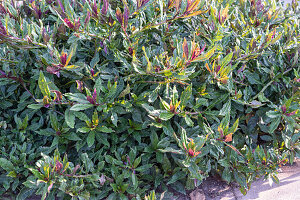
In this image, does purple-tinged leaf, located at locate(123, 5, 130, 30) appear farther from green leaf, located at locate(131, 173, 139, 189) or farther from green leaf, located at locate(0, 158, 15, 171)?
green leaf, located at locate(0, 158, 15, 171)

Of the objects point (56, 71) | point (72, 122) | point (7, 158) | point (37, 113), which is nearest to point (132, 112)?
point (72, 122)

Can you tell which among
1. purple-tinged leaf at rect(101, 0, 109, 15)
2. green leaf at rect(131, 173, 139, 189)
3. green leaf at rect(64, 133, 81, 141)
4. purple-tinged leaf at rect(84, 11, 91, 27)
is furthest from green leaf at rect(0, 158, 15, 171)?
purple-tinged leaf at rect(101, 0, 109, 15)

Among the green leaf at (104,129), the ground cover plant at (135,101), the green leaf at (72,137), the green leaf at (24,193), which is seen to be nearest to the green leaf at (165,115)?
the ground cover plant at (135,101)

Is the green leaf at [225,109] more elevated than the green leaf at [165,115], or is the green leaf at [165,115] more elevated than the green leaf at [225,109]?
the green leaf at [165,115]

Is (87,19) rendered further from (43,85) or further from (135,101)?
(135,101)

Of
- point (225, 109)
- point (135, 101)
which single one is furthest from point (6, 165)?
point (225, 109)

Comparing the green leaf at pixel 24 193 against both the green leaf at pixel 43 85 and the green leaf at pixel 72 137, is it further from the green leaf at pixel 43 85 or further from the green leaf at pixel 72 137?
the green leaf at pixel 43 85

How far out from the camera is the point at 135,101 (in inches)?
84.9

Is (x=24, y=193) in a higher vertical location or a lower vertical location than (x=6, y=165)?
lower

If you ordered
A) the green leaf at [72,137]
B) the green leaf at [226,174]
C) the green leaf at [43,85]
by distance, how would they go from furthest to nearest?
the green leaf at [226,174], the green leaf at [72,137], the green leaf at [43,85]

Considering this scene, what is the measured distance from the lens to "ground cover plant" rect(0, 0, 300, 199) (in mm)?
2000

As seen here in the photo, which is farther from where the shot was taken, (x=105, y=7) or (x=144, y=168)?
(x=144, y=168)

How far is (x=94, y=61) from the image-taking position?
220cm

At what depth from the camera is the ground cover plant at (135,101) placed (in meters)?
2.00
